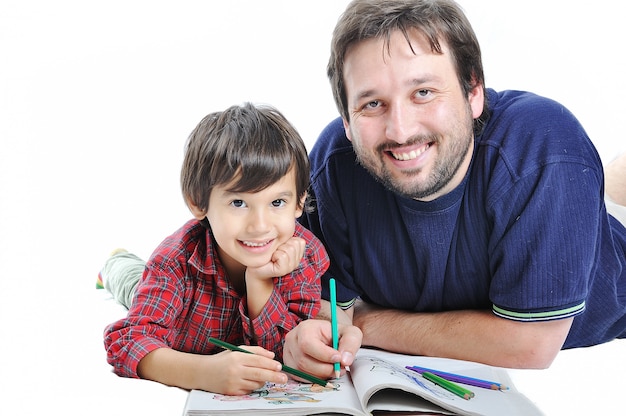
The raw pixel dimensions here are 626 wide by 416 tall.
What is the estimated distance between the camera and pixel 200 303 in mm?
1843

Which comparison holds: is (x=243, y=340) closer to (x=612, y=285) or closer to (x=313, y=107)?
(x=612, y=285)

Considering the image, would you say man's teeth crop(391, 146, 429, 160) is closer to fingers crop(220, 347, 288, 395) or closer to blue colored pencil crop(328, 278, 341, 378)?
blue colored pencil crop(328, 278, 341, 378)

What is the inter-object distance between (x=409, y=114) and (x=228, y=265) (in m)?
0.51

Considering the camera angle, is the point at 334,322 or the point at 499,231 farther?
the point at 499,231

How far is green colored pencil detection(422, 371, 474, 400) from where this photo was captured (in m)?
1.53

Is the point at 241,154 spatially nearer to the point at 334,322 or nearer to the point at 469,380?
the point at 334,322

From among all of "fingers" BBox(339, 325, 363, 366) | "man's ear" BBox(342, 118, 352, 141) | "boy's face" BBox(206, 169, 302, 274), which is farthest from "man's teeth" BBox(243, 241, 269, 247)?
"man's ear" BBox(342, 118, 352, 141)

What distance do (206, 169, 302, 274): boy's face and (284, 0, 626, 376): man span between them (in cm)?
19

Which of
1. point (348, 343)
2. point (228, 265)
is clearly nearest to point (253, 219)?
point (228, 265)

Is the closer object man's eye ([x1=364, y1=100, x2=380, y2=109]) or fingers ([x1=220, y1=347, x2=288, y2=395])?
fingers ([x1=220, y1=347, x2=288, y2=395])

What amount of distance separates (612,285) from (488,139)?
487 mm

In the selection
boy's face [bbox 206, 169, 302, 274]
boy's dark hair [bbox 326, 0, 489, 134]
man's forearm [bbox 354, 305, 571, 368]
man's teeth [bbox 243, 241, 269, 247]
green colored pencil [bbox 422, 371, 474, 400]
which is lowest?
man's forearm [bbox 354, 305, 571, 368]

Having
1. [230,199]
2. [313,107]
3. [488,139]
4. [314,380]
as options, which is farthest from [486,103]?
[313,107]

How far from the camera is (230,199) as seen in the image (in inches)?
67.7
